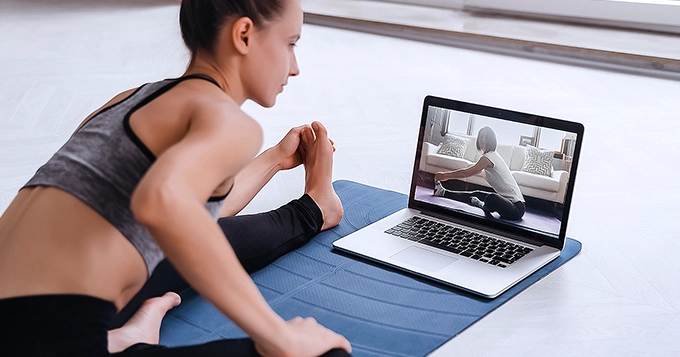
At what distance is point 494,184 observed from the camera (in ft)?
6.03

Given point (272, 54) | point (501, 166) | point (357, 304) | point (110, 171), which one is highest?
point (272, 54)

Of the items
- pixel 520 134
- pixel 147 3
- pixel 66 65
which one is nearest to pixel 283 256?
pixel 520 134

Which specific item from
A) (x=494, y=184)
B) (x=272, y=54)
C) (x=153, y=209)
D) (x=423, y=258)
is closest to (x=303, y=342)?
(x=153, y=209)

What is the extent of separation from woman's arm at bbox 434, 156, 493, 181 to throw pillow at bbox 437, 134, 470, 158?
0.13 ft

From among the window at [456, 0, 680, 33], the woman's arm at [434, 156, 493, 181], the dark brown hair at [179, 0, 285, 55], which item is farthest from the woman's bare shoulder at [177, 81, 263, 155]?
the window at [456, 0, 680, 33]

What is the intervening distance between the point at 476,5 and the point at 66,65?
236 centimetres

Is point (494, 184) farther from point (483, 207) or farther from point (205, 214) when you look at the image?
point (205, 214)

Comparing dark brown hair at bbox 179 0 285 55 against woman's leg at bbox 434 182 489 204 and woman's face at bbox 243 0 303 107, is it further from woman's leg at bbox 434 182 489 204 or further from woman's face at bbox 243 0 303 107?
woman's leg at bbox 434 182 489 204

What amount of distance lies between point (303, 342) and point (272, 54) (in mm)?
419

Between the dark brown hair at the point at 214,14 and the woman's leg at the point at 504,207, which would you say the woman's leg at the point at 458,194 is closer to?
the woman's leg at the point at 504,207

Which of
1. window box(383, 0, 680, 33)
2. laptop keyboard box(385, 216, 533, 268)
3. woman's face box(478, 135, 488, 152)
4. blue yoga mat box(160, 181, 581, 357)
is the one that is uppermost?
window box(383, 0, 680, 33)

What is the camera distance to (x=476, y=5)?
4785 millimetres

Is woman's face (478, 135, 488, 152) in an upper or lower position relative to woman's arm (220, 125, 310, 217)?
upper

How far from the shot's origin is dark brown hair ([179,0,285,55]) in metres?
1.14
